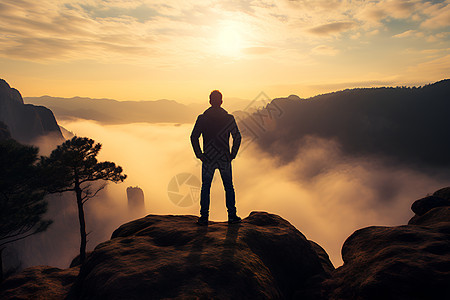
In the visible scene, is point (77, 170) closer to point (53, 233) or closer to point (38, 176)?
point (38, 176)

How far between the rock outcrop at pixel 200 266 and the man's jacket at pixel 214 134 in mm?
2119

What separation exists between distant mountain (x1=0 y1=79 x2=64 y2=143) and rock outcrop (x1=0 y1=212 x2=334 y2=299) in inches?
7041

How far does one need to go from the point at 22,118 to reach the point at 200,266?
196 m

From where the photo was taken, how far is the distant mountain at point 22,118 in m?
147

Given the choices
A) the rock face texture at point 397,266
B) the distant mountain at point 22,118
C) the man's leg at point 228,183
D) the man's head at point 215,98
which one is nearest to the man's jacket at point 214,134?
the man's head at point 215,98

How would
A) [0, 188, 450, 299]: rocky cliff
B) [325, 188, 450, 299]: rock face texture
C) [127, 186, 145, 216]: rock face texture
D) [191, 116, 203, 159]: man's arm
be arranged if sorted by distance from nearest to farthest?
[325, 188, 450, 299]: rock face texture < [0, 188, 450, 299]: rocky cliff < [191, 116, 203, 159]: man's arm < [127, 186, 145, 216]: rock face texture

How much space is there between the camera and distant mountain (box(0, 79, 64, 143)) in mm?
147000

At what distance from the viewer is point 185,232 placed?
6.95 m

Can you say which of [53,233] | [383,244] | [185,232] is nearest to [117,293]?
[185,232]

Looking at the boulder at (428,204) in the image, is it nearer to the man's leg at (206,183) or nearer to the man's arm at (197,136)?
the man's leg at (206,183)

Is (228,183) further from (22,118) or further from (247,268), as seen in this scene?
(22,118)

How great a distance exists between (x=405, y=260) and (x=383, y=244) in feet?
→ 4.41

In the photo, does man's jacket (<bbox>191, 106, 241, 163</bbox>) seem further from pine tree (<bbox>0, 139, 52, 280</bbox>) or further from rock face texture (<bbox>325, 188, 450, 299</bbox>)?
pine tree (<bbox>0, 139, 52, 280</bbox>)

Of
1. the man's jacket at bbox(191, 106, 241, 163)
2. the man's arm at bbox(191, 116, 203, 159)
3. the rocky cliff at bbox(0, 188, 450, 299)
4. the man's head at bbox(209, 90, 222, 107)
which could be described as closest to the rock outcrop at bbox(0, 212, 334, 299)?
the rocky cliff at bbox(0, 188, 450, 299)
